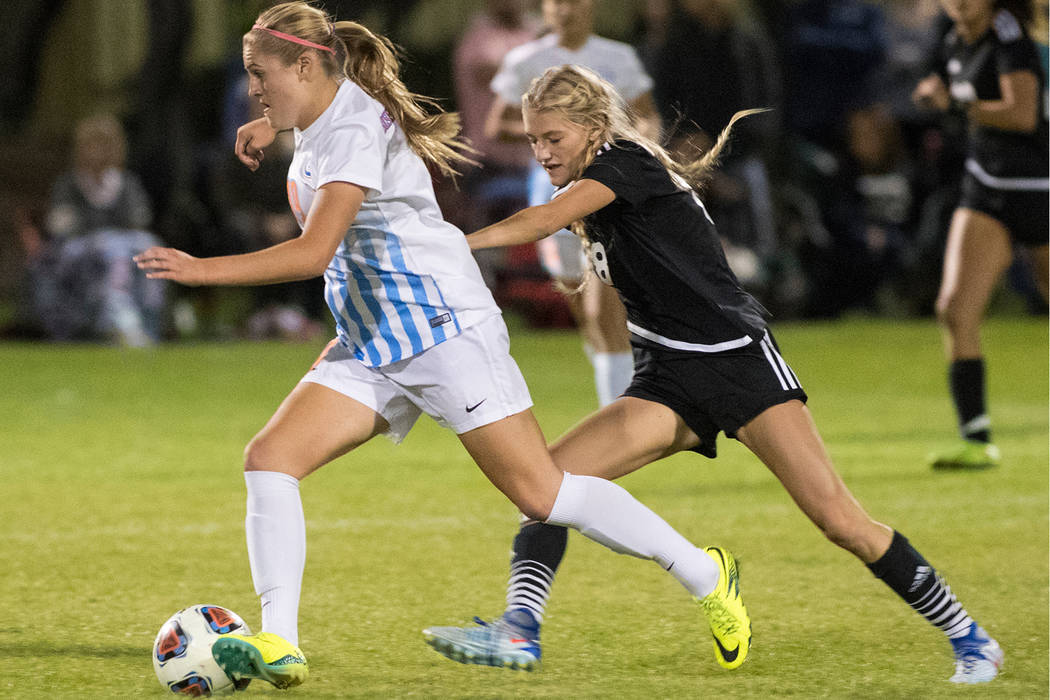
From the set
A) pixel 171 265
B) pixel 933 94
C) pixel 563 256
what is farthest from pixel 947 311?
pixel 171 265

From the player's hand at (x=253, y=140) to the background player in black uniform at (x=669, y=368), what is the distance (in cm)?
77

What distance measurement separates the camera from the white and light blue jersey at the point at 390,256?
182 inches

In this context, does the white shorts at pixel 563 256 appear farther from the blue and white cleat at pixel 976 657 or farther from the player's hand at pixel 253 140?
the blue and white cleat at pixel 976 657

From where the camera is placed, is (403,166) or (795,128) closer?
(403,166)

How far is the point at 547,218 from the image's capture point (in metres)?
4.66

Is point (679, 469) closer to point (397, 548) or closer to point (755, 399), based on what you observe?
point (397, 548)

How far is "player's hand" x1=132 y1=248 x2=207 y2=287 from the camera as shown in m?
4.09

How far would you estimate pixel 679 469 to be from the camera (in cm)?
876

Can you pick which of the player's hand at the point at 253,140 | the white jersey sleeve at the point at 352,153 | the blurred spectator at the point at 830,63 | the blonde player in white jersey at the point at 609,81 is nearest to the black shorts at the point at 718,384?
the white jersey sleeve at the point at 352,153

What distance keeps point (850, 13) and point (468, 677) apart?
14.8 meters

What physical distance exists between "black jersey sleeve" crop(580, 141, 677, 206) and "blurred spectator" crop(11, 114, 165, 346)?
9.88 m

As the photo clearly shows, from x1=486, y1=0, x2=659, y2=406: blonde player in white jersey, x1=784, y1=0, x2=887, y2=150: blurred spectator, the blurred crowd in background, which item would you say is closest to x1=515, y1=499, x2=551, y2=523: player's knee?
x1=486, y1=0, x2=659, y2=406: blonde player in white jersey

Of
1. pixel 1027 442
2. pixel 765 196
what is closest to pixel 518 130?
pixel 1027 442

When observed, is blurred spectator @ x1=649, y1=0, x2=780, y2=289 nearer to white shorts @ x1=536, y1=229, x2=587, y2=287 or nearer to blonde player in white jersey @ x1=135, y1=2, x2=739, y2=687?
white shorts @ x1=536, y1=229, x2=587, y2=287
